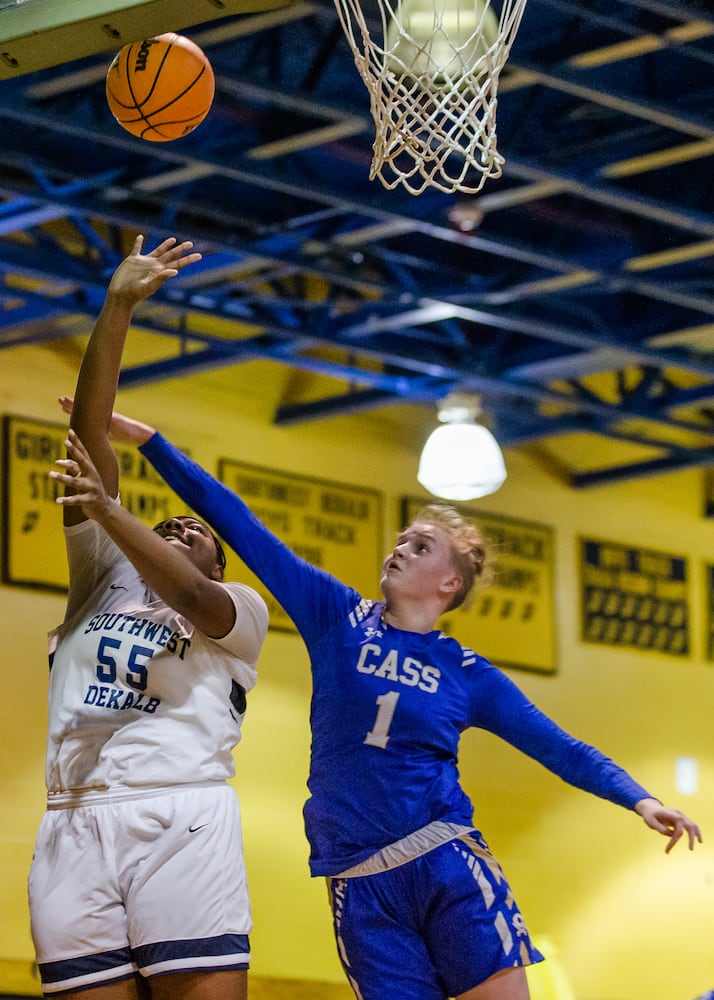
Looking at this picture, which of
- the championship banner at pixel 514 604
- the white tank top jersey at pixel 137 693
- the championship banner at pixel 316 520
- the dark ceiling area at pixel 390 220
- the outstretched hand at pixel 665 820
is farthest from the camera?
the championship banner at pixel 514 604

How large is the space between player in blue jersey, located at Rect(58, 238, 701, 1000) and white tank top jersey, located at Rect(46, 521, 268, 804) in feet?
1.21

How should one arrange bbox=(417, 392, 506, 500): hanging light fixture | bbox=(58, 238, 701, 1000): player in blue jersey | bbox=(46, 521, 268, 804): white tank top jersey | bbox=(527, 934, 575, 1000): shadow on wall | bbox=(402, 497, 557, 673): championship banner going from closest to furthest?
bbox=(46, 521, 268, 804): white tank top jersey, bbox=(58, 238, 701, 1000): player in blue jersey, bbox=(527, 934, 575, 1000): shadow on wall, bbox=(417, 392, 506, 500): hanging light fixture, bbox=(402, 497, 557, 673): championship banner

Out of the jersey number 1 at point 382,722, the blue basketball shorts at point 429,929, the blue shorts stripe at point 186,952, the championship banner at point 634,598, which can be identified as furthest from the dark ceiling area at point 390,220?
the blue shorts stripe at point 186,952

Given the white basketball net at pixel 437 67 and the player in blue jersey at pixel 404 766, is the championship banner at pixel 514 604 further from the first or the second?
the player in blue jersey at pixel 404 766

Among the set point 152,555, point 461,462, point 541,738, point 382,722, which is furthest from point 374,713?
point 461,462

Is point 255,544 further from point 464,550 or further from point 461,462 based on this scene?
point 461,462

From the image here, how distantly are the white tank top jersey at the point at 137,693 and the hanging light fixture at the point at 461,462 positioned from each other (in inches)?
248

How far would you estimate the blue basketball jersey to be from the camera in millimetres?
4922

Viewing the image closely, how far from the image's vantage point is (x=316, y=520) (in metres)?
12.5

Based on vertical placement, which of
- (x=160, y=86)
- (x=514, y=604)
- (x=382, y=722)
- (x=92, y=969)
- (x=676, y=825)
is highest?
(x=160, y=86)

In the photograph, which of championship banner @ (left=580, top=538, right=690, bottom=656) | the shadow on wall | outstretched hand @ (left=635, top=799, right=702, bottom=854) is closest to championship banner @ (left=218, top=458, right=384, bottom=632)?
championship banner @ (left=580, top=538, right=690, bottom=656)

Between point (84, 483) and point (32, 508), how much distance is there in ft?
22.0

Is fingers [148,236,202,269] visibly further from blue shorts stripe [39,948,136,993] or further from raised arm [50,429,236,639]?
blue shorts stripe [39,948,136,993]

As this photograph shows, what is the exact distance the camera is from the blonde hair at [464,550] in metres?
5.38
